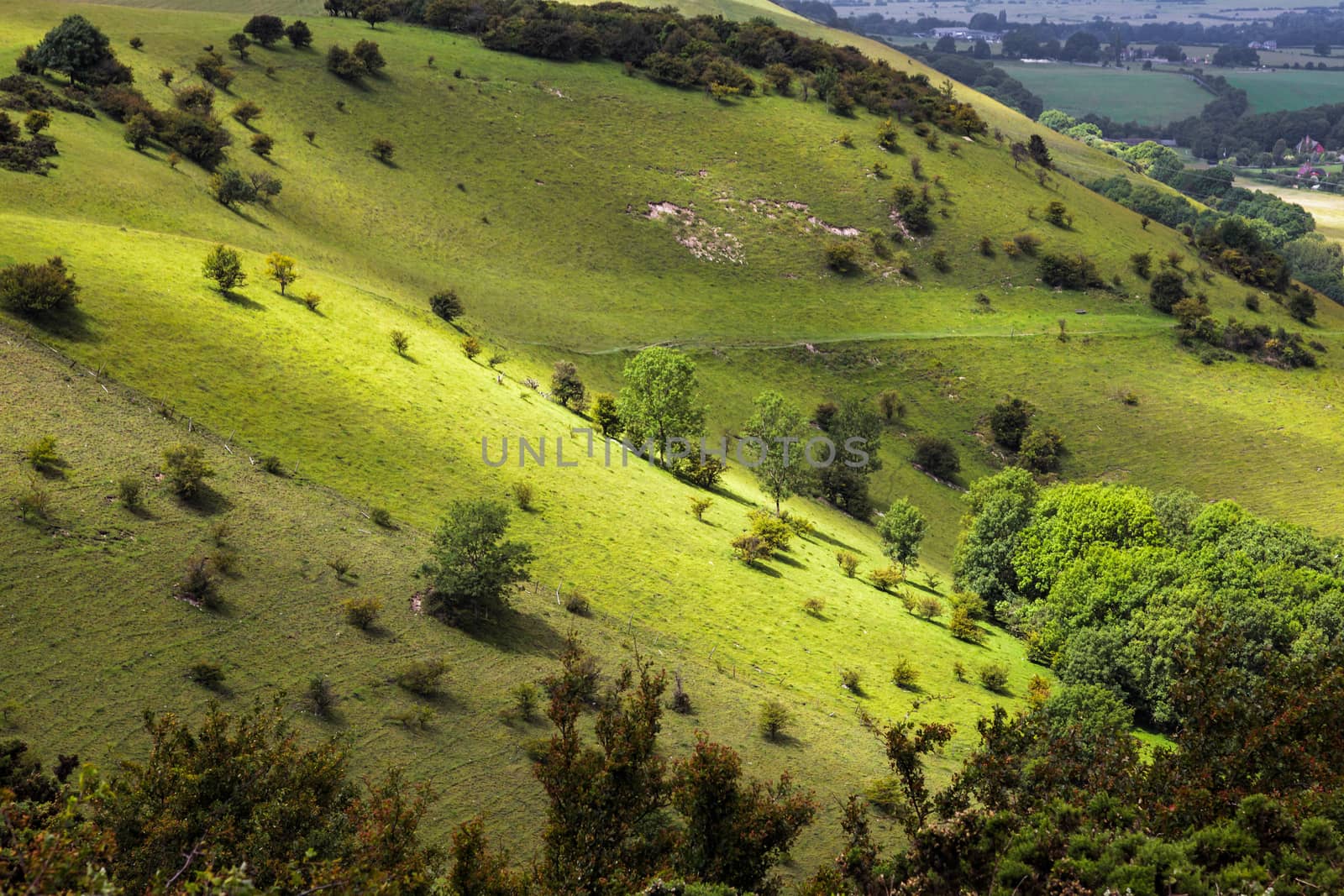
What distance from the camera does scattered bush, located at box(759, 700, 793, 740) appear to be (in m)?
41.6

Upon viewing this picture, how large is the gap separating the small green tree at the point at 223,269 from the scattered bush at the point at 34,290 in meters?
11.6

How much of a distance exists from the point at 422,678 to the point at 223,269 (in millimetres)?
38127

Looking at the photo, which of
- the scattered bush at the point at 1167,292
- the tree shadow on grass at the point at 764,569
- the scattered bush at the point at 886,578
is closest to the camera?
the tree shadow on grass at the point at 764,569

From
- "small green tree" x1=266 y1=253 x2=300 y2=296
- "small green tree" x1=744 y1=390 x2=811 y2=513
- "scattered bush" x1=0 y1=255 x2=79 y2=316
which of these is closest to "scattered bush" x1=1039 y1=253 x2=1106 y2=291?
"small green tree" x1=744 y1=390 x2=811 y2=513

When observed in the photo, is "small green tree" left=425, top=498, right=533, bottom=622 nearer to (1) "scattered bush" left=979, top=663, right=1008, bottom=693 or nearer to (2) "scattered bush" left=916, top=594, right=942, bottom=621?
(1) "scattered bush" left=979, top=663, right=1008, bottom=693

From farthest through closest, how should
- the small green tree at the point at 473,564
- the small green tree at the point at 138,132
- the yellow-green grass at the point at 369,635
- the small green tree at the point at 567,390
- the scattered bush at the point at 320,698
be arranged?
the small green tree at the point at 138,132, the small green tree at the point at 567,390, the small green tree at the point at 473,564, the scattered bush at the point at 320,698, the yellow-green grass at the point at 369,635

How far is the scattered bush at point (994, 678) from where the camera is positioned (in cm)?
5400

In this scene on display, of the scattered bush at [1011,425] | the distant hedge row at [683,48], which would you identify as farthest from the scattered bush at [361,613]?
the distant hedge row at [683,48]

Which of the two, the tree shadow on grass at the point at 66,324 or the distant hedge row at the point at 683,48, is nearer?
the tree shadow on grass at the point at 66,324

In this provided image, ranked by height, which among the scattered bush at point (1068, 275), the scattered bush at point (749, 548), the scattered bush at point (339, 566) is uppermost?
the scattered bush at point (1068, 275)

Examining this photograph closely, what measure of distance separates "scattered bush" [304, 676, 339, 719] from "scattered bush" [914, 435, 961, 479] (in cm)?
7249

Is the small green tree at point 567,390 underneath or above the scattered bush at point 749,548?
above

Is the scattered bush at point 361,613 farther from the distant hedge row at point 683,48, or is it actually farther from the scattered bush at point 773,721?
the distant hedge row at point 683,48

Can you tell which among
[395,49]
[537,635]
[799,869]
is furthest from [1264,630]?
[395,49]
